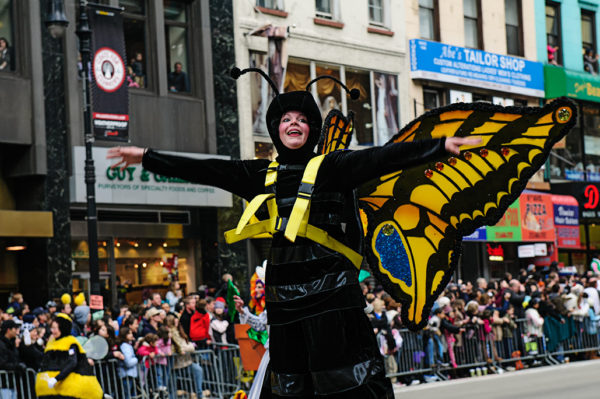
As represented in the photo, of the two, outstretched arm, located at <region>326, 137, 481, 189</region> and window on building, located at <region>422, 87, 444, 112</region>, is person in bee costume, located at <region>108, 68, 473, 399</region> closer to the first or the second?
outstretched arm, located at <region>326, 137, 481, 189</region>

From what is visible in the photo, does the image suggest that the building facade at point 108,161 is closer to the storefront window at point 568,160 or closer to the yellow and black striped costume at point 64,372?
the yellow and black striped costume at point 64,372

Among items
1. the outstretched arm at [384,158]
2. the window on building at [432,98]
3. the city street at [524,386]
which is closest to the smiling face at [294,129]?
the outstretched arm at [384,158]

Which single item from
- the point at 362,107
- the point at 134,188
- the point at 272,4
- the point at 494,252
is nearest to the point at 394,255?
the point at 134,188

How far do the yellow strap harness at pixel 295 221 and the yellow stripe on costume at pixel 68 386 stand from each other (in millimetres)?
7140

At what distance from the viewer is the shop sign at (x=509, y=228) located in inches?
1278

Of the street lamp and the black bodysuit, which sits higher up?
the street lamp

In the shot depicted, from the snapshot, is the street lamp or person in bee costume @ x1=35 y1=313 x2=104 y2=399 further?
the street lamp

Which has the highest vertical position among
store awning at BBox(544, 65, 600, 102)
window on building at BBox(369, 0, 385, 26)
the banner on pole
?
window on building at BBox(369, 0, 385, 26)

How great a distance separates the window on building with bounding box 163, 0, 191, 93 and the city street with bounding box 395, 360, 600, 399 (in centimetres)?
1039

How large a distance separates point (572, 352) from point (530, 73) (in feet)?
47.6

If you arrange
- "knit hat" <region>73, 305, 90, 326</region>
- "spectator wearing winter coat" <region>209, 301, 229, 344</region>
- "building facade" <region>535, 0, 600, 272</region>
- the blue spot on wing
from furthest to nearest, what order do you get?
"building facade" <region>535, 0, 600, 272</region>, "spectator wearing winter coat" <region>209, 301, 229, 344</region>, "knit hat" <region>73, 305, 90, 326</region>, the blue spot on wing

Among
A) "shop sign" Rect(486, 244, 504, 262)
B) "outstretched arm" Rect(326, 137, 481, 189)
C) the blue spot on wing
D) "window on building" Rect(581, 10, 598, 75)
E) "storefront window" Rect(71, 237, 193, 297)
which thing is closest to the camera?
"outstretched arm" Rect(326, 137, 481, 189)

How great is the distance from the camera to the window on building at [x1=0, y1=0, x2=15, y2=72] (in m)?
22.6

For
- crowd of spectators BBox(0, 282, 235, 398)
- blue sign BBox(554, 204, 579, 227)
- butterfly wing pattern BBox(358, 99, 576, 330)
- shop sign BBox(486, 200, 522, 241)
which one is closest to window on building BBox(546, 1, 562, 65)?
blue sign BBox(554, 204, 579, 227)
